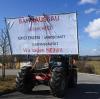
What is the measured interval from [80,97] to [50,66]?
2550 millimetres

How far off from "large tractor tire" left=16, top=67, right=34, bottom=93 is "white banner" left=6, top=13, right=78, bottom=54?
137 cm

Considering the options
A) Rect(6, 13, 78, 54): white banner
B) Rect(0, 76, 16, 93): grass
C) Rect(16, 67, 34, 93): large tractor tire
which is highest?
Rect(6, 13, 78, 54): white banner

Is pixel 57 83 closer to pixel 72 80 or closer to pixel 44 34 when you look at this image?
pixel 44 34

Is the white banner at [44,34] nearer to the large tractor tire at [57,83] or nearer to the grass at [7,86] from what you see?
the large tractor tire at [57,83]

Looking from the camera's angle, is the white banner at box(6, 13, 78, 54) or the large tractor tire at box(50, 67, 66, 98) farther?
the white banner at box(6, 13, 78, 54)

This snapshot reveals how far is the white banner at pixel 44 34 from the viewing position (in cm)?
1808

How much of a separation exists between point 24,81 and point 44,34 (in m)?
2.65

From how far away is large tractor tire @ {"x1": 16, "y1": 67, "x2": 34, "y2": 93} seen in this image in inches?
697

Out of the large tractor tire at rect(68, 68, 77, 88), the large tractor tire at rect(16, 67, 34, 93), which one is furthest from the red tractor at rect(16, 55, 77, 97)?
the large tractor tire at rect(68, 68, 77, 88)

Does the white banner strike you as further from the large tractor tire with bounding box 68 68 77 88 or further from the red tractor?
the large tractor tire with bounding box 68 68 77 88

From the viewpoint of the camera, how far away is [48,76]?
57.9ft

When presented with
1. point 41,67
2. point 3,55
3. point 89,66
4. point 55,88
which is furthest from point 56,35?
point 89,66

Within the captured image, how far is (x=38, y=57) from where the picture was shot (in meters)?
18.7

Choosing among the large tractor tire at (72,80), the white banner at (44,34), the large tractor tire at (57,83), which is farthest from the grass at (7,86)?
the large tractor tire at (72,80)
